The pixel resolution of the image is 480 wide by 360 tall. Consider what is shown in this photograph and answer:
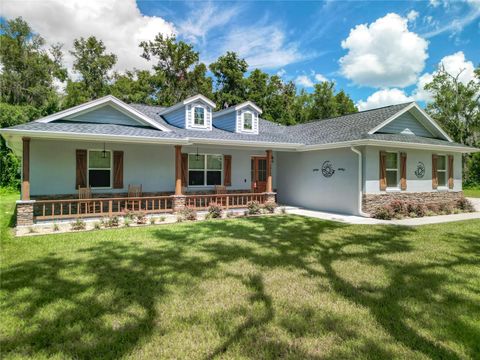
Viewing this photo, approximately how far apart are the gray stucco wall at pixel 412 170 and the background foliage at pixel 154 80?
18.6 meters

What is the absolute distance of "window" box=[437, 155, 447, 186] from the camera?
49.5 feet

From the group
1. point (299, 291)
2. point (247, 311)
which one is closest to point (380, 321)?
point (299, 291)

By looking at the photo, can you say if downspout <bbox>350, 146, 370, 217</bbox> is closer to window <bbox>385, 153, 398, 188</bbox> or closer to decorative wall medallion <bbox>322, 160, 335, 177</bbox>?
decorative wall medallion <bbox>322, 160, 335, 177</bbox>

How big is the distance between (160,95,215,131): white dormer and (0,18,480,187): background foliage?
17.5m

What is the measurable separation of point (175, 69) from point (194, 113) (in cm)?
2051

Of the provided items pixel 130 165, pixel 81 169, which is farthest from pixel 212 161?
pixel 81 169

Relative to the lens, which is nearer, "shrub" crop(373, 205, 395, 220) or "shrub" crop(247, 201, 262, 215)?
"shrub" crop(373, 205, 395, 220)

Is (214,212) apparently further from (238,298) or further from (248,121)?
(238,298)

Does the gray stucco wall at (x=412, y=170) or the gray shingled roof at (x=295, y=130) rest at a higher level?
the gray shingled roof at (x=295, y=130)

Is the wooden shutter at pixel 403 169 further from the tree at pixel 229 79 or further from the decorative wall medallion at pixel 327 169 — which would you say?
the tree at pixel 229 79

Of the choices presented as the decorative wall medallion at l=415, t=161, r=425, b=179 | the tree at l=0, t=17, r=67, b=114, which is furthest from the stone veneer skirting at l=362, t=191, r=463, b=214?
the tree at l=0, t=17, r=67, b=114

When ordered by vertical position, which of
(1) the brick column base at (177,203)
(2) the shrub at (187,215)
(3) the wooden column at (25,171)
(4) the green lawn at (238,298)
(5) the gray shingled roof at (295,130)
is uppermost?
(5) the gray shingled roof at (295,130)

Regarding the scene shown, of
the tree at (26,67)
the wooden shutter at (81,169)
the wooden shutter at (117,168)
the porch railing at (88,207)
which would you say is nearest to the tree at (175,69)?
the tree at (26,67)

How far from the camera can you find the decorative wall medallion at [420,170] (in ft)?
45.6
